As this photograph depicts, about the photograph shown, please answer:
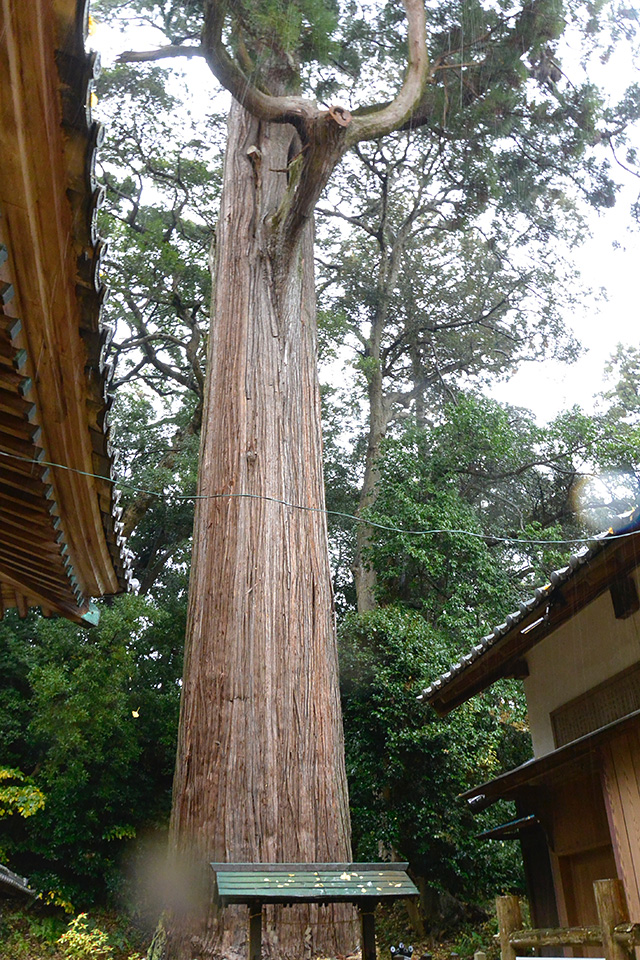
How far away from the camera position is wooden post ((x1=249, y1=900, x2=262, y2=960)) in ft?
9.48

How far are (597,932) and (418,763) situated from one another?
6800mm

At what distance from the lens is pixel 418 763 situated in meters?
9.73

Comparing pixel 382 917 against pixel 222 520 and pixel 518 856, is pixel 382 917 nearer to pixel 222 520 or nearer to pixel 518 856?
pixel 518 856

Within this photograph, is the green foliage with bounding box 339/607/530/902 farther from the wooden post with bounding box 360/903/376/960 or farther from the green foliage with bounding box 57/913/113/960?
the wooden post with bounding box 360/903/376/960

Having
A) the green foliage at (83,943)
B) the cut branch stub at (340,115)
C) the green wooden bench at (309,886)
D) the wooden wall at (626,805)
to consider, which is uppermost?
the cut branch stub at (340,115)

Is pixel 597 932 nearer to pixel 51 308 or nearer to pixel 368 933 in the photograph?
pixel 368 933

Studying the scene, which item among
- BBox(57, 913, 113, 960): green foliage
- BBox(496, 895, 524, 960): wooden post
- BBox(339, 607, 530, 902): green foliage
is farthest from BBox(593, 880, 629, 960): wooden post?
BBox(57, 913, 113, 960): green foliage

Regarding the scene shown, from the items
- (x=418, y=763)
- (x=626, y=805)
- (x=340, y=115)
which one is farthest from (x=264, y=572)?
(x=418, y=763)

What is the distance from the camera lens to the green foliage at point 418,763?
948cm

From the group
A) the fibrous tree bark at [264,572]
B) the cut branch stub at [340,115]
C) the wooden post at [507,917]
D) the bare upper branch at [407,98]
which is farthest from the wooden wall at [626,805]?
the bare upper branch at [407,98]

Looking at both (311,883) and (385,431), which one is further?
(385,431)

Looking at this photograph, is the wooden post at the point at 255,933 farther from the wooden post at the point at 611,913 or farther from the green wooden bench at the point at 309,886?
the wooden post at the point at 611,913

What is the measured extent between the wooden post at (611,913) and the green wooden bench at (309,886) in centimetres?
72

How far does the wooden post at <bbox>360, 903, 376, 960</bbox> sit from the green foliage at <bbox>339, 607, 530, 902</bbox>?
660 cm
